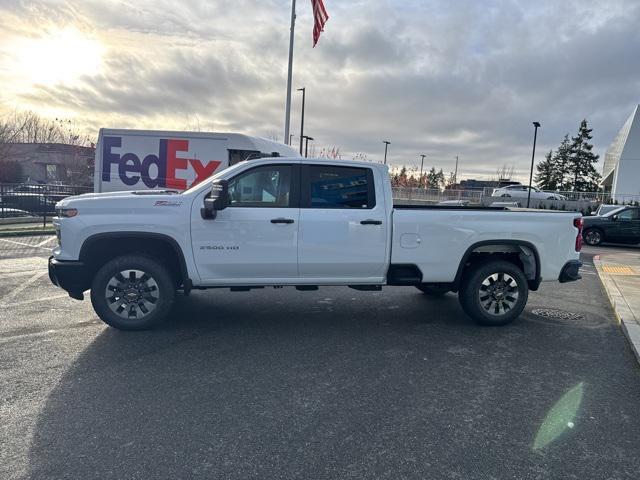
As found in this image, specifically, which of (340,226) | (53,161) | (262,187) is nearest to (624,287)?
(340,226)

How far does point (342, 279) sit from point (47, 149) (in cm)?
4927

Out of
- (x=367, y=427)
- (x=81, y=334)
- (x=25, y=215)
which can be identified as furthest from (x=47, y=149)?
(x=367, y=427)

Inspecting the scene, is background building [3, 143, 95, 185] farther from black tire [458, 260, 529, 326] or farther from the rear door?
black tire [458, 260, 529, 326]

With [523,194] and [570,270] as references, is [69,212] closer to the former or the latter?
[570,270]

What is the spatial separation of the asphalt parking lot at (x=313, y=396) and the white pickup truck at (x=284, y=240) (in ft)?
1.77

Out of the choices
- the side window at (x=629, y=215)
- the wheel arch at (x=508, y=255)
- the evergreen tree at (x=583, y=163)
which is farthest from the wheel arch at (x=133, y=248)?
the evergreen tree at (x=583, y=163)

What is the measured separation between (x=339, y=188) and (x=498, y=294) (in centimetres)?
247

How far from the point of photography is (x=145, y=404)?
3.55 meters

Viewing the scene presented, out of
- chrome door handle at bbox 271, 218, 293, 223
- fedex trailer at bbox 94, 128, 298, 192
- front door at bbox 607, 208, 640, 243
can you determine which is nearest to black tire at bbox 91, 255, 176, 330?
chrome door handle at bbox 271, 218, 293, 223

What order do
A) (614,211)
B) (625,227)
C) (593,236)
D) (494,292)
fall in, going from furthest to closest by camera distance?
(593,236) → (614,211) → (625,227) → (494,292)

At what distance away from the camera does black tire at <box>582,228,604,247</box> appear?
55.7 ft

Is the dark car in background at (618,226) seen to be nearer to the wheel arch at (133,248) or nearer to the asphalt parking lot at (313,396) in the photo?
the asphalt parking lot at (313,396)

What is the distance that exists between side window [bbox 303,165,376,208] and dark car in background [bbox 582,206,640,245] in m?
15.0

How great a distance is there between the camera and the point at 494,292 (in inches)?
230
